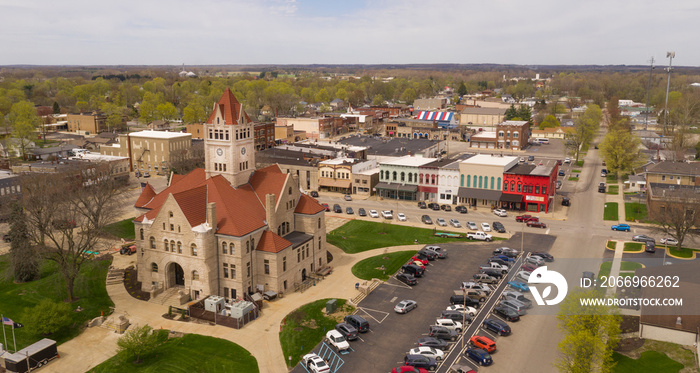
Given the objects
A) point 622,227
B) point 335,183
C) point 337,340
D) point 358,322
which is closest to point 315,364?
point 337,340

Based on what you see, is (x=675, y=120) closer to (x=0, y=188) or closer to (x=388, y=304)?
(x=388, y=304)

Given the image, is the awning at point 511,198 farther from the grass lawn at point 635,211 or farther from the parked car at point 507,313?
the parked car at point 507,313

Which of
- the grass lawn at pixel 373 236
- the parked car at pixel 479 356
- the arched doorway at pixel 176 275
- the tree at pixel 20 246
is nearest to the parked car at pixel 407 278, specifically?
the grass lawn at pixel 373 236

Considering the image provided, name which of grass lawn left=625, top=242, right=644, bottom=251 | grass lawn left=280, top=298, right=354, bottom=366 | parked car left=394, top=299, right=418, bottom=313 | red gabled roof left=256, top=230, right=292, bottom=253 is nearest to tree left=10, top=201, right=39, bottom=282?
red gabled roof left=256, top=230, right=292, bottom=253

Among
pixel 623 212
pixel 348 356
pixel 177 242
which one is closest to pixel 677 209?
pixel 623 212

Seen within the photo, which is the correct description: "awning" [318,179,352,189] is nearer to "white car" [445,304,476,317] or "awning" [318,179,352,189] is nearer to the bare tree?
the bare tree

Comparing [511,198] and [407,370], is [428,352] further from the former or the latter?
[511,198]
